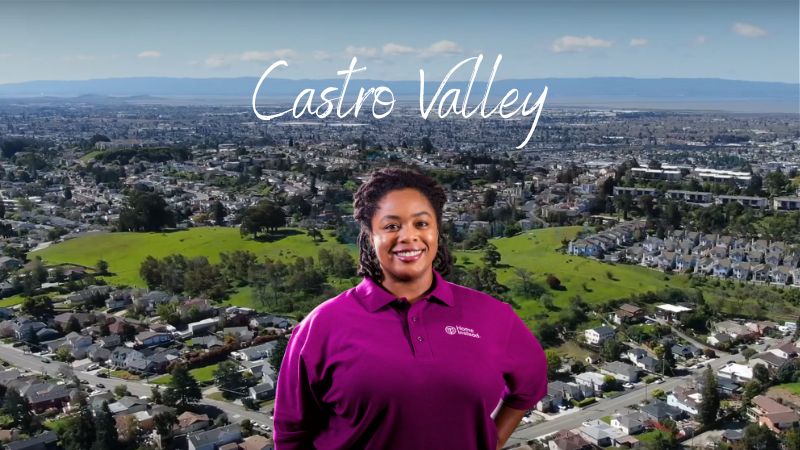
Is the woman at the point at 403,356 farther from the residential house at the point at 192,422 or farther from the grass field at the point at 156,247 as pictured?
the grass field at the point at 156,247

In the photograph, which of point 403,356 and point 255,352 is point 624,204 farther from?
point 403,356

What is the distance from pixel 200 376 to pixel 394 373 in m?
7.54

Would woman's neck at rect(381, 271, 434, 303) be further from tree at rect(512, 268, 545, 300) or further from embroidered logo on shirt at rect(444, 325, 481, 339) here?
tree at rect(512, 268, 545, 300)

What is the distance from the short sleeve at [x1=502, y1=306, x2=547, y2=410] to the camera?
1019 millimetres

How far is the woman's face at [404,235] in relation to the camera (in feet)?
3.25

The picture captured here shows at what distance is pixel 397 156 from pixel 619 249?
12526 millimetres

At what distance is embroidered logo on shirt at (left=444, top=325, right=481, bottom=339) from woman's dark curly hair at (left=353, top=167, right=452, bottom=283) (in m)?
0.13

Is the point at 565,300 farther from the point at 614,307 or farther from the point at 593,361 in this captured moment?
the point at 593,361

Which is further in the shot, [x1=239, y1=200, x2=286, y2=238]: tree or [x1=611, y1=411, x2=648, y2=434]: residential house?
[x1=239, y1=200, x2=286, y2=238]: tree

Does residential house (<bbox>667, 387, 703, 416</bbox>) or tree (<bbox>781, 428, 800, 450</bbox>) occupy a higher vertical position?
tree (<bbox>781, 428, 800, 450</bbox>)

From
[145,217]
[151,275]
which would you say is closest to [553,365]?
[151,275]

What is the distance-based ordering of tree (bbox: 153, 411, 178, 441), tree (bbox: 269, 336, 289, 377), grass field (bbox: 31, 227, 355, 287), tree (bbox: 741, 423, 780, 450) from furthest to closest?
grass field (bbox: 31, 227, 355, 287) → tree (bbox: 269, 336, 289, 377) → tree (bbox: 153, 411, 178, 441) → tree (bbox: 741, 423, 780, 450)

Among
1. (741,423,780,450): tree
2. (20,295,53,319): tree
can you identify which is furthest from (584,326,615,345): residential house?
(20,295,53,319): tree

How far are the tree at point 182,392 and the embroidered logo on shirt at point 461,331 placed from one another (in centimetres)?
651
